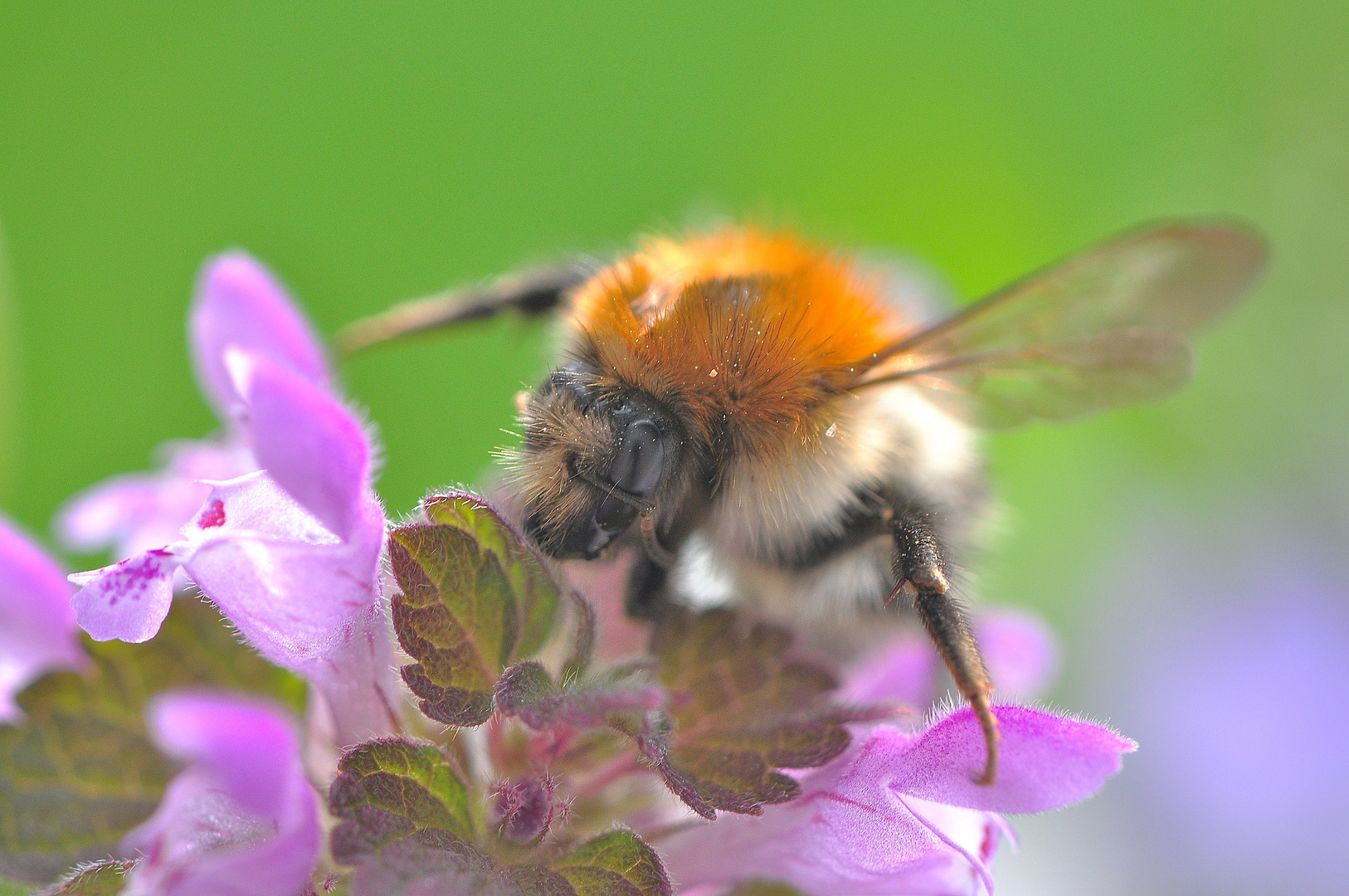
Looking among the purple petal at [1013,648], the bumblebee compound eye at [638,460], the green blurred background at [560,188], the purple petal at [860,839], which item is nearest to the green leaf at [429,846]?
the purple petal at [860,839]

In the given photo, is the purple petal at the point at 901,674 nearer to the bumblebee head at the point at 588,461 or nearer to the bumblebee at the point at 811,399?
the bumblebee at the point at 811,399

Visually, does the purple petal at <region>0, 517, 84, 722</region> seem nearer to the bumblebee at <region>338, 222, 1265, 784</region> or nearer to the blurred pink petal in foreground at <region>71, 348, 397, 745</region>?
the blurred pink petal in foreground at <region>71, 348, 397, 745</region>

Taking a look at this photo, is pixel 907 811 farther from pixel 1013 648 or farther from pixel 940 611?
pixel 1013 648

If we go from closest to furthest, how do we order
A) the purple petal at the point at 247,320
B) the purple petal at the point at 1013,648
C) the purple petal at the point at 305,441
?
the purple petal at the point at 305,441, the purple petal at the point at 247,320, the purple petal at the point at 1013,648

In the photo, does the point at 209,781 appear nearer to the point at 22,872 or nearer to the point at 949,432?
the point at 22,872

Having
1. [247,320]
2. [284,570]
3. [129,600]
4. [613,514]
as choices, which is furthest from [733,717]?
[247,320]
